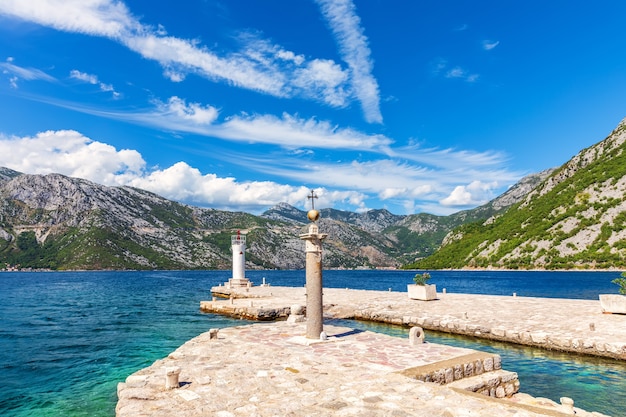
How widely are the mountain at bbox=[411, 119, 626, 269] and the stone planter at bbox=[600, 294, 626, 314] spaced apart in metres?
90.6

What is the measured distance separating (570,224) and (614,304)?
106 m

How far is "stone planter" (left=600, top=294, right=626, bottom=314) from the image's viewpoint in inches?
806

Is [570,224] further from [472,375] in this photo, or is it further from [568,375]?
[472,375]

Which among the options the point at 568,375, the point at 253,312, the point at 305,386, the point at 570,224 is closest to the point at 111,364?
the point at 305,386

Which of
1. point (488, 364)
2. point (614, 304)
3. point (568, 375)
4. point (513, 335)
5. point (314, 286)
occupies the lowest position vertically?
point (568, 375)

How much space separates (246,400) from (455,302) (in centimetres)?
2399

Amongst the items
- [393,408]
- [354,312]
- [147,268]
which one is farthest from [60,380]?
[147,268]

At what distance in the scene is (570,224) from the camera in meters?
110

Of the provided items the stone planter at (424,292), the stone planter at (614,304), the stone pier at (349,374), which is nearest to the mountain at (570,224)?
the stone planter at (424,292)

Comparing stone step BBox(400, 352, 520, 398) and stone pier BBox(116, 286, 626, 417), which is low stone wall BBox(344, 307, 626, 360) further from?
stone step BBox(400, 352, 520, 398)

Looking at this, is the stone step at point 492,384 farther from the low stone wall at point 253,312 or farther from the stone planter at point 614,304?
the low stone wall at point 253,312

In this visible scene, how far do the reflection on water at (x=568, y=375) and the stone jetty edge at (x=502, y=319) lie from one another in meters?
0.47

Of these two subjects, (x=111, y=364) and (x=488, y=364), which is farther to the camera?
(x=111, y=364)

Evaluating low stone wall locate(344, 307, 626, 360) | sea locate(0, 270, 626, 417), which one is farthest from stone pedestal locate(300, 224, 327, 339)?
low stone wall locate(344, 307, 626, 360)
